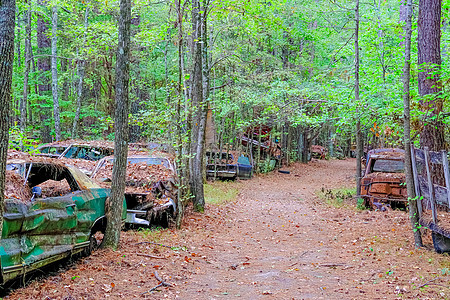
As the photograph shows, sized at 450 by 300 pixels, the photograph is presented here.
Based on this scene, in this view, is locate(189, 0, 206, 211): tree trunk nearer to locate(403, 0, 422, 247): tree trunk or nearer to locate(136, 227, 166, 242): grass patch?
locate(136, 227, 166, 242): grass patch

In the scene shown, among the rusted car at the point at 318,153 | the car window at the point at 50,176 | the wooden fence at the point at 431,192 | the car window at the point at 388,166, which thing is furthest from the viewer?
the rusted car at the point at 318,153

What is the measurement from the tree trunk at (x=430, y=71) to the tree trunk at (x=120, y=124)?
614 centimetres

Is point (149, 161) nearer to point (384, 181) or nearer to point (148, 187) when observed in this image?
point (148, 187)

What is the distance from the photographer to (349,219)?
11.7 metres

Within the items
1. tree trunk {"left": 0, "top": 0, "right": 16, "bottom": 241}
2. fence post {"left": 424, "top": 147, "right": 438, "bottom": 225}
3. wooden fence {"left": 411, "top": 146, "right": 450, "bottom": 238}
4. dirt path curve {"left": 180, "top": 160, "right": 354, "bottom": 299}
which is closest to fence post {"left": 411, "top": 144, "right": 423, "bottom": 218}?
wooden fence {"left": 411, "top": 146, "right": 450, "bottom": 238}

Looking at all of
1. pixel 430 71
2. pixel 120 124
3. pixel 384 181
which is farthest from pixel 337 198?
pixel 120 124

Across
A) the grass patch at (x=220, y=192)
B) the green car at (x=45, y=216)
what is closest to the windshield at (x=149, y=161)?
the green car at (x=45, y=216)

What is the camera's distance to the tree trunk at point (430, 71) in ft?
26.8

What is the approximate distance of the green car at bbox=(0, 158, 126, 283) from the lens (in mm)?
4461

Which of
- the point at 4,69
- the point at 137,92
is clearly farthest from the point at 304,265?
the point at 137,92

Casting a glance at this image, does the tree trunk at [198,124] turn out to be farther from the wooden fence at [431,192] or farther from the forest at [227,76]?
the wooden fence at [431,192]

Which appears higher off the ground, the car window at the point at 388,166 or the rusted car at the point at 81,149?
the rusted car at the point at 81,149

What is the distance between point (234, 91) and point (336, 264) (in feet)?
44.9

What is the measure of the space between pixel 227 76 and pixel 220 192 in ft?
19.7
